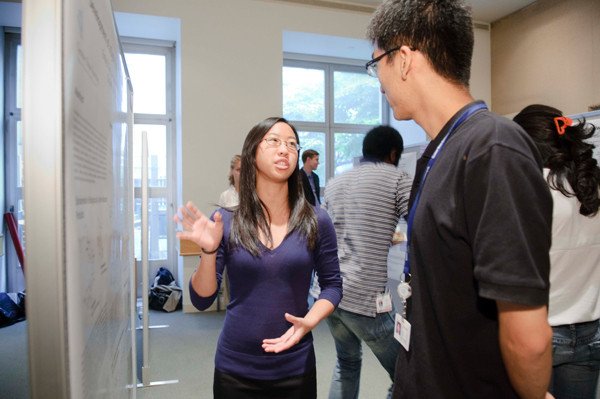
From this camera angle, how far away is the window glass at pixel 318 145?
643 cm

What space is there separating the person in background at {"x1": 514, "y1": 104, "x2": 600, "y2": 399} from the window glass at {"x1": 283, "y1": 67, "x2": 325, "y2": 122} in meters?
5.15

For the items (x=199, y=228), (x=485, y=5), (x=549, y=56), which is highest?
(x=485, y=5)

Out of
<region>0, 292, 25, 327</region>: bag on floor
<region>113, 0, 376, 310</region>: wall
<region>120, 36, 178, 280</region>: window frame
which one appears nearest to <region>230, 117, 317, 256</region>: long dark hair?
<region>113, 0, 376, 310</region>: wall

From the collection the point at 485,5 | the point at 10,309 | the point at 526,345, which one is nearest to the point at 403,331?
the point at 526,345

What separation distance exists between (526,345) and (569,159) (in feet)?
3.01

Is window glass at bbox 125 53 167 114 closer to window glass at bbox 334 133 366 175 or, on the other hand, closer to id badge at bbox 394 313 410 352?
window glass at bbox 334 133 366 175

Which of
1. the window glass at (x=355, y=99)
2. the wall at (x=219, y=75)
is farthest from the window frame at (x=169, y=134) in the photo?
the window glass at (x=355, y=99)

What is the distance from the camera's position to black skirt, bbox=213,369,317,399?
1303mm

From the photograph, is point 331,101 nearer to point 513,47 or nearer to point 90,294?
point 513,47

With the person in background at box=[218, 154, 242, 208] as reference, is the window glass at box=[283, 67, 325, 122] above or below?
above

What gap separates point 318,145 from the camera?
6488 millimetres

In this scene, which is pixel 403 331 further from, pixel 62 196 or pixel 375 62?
pixel 62 196

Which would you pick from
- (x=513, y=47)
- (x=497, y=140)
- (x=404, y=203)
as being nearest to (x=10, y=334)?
(x=404, y=203)

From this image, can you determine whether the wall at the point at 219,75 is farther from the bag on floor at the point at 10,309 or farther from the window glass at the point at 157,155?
the bag on floor at the point at 10,309
